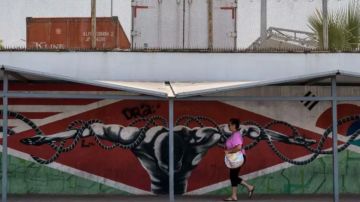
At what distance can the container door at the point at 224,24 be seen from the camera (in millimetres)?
14086

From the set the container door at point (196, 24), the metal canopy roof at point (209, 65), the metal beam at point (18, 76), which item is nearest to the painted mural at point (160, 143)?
the metal beam at point (18, 76)

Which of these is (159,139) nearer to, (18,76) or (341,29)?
(18,76)

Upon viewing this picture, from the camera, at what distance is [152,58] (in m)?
12.9

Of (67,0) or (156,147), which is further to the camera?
(67,0)

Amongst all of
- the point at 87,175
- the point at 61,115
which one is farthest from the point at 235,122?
the point at 61,115

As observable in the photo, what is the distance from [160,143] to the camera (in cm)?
1327

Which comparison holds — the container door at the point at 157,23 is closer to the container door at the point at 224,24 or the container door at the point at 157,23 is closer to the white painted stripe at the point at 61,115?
the container door at the point at 224,24

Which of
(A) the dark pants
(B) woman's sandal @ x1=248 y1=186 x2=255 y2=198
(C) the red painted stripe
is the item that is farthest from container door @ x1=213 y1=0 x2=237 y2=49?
(C) the red painted stripe

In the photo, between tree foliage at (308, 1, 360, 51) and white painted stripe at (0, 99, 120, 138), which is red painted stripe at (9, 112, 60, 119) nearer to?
white painted stripe at (0, 99, 120, 138)

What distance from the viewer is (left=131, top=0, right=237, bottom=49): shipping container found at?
14070 millimetres

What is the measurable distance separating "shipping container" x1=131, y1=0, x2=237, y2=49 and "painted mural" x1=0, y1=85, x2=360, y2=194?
153 centimetres

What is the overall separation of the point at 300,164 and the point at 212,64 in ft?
8.41

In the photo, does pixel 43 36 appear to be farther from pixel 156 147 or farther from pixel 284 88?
pixel 284 88

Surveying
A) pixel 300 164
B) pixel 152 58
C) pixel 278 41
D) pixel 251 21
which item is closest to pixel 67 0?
pixel 251 21
